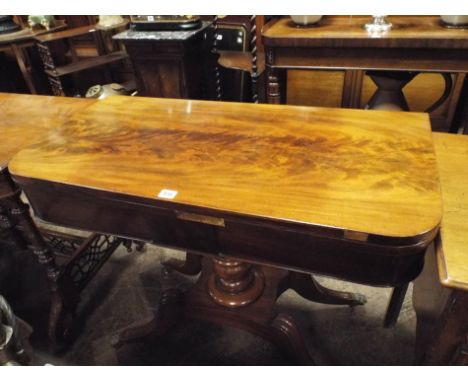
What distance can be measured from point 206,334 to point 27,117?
1052 millimetres

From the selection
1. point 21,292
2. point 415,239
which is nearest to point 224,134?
point 415,239

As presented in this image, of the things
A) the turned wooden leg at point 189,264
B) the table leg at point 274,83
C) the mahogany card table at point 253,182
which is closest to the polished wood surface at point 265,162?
the mahogany card table at point 253,182

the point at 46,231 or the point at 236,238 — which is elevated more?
the point at 236,238

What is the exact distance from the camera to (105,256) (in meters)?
1.67

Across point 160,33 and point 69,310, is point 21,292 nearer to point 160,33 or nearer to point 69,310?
point 69,310

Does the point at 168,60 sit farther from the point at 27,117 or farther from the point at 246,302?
the point at 246,302

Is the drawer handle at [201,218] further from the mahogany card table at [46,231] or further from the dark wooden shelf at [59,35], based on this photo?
the dark wooden shelf at [59,35]

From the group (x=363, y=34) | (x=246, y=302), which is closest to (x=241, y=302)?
(x=246, y=302)

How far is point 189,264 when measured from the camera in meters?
1.52

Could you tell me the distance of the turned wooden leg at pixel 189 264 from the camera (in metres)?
1.48

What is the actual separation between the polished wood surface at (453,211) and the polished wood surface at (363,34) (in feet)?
2.16

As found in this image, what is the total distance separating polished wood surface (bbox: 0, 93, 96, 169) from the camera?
1082 millimetres

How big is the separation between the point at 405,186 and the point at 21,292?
1.73 metres

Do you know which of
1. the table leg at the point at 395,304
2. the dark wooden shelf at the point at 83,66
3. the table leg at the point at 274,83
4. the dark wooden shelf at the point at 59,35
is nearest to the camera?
the table leg at the point at 395,304
